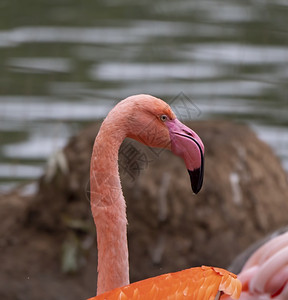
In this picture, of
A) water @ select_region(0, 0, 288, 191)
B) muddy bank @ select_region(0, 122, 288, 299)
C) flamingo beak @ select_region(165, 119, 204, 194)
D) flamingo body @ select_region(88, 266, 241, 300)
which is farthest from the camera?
water @ select_region(0, 0, 288, 191)

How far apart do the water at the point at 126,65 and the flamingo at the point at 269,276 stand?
6.84 feet

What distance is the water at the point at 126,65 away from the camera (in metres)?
6.07

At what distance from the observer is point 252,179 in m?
4.27

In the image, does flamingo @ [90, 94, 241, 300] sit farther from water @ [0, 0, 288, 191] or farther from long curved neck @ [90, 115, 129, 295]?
water @ [0, 0, 288, 191]

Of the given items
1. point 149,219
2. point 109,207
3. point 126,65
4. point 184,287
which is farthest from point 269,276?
point 126,65

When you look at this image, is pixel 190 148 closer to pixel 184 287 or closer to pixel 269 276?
pixel 184 287

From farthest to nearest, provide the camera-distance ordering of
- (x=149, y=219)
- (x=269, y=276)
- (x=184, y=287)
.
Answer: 1. (x=149, y=219)
2. (x=269, y=276)
3. (x=184, y=287)

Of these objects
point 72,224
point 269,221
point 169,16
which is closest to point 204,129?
point 269,221

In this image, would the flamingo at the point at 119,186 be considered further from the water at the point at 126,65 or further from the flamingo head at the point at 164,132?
the water at the point at 126,65

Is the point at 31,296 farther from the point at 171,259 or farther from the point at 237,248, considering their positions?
the point at 237,248

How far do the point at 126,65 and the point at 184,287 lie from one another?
5.18 meters

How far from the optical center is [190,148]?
2129 mm

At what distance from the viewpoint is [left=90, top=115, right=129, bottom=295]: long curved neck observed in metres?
2.10

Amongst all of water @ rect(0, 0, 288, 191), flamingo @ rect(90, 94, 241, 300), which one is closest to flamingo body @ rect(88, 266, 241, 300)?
flamingo @ rect(90, 94, 241, 300)
